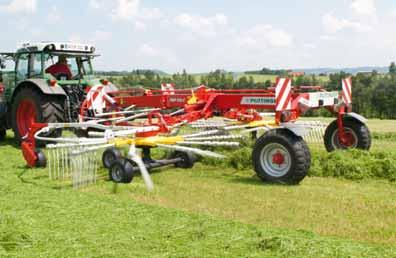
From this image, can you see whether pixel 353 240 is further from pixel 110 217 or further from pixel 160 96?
pixel 160 96

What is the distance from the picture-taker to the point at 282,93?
725cm

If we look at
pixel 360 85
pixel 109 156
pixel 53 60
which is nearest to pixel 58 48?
pixel 53 60

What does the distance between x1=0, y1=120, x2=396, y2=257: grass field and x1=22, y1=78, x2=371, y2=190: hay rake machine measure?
31cm

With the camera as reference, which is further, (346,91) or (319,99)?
(346,91)

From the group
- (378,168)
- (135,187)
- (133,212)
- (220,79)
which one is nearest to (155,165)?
(135,187)

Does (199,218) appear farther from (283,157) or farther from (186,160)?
(186,160)

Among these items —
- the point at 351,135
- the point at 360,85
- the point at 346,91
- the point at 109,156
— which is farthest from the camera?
the point at 360,85

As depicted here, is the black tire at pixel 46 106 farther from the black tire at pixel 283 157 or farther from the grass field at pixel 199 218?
the black tire at pixel 283 157

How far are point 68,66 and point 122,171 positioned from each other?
4504mm

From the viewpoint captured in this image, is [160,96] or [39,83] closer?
[160,96]

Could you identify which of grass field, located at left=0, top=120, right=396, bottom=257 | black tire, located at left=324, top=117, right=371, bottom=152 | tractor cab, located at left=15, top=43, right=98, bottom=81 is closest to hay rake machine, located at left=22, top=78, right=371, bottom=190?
black tire, located at left=324, top=117, right=371, bottom=152

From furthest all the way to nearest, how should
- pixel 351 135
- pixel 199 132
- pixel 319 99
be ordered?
pixel 351 135, pixel 199 132, pixel 319 99

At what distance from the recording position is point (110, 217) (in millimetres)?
5266

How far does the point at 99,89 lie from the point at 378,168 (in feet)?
17.1
